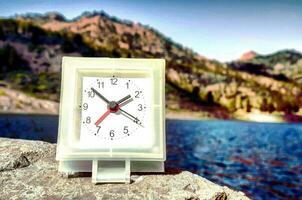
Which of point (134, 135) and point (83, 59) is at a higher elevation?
point (83, 59)

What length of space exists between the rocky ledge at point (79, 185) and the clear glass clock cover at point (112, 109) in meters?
0.19

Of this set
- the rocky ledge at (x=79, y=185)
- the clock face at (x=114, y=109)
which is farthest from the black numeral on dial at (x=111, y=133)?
the rocky ledge at (x=79, y=185)

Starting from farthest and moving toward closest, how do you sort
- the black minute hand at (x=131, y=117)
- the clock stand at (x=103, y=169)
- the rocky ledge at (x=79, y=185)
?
1. the black minute hand at (x=131, y=117)
2. the clock stand at (x=103, y=169)
3. the rocky ledge at (x=79, y=185)

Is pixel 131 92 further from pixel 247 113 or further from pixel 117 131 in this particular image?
pixel 247 113

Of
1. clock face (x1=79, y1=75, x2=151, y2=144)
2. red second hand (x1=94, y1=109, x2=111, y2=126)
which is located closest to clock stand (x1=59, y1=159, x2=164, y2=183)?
clock face (x1=79, y1=75, x2=151, y2=144)

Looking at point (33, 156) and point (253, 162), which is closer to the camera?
point (33, 156)

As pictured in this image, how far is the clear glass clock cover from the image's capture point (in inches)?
129

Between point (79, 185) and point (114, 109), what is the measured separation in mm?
581

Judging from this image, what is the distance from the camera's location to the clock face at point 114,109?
10.9ft

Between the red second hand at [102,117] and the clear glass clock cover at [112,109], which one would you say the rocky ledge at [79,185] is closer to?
the clear glass clock cover at [112,109]

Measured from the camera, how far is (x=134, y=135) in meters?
3.34

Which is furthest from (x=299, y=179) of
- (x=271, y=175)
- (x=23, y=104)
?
(x=23, y=104)

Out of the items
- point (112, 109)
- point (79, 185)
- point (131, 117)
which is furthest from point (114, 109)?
point (79, 185)

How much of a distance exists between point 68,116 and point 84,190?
54cm
